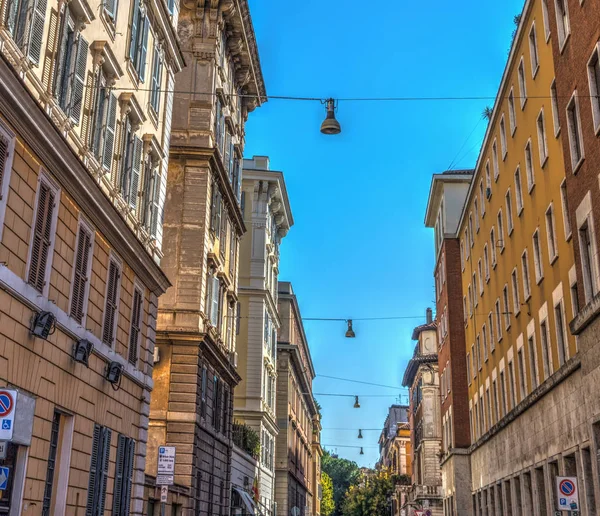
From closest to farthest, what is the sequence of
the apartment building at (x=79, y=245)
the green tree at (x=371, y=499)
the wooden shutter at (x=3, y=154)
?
the wooden shutter at (x=3, y=154) < the apartment building at (x=79, y=245) < the green tree at (x=371, y=499)

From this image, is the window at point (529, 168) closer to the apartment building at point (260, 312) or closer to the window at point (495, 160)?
the window at point (495, 160)

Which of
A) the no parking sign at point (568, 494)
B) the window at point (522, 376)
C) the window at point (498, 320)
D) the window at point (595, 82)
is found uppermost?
the window at point (595, 82)

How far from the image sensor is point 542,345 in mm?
29078

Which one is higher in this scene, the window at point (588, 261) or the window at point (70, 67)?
the window at point (70, 67)

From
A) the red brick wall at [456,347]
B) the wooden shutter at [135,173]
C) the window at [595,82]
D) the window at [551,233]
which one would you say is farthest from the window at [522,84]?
the red brick wall at [456,347]

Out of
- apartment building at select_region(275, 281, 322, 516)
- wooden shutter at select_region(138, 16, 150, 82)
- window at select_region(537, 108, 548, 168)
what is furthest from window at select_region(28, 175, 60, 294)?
apartment building at select_region(275, 281, 322, 516)

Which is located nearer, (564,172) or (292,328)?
(564,172)

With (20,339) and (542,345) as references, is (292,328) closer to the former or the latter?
(542,345)

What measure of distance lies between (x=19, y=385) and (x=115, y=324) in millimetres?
5843

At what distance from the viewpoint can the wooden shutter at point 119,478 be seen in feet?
68.6

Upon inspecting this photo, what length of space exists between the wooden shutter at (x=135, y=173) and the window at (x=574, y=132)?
11.6 m

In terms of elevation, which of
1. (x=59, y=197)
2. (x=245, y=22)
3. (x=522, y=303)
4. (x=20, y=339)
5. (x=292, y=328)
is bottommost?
(x=20, y=339)

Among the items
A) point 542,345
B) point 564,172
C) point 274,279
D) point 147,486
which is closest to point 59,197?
point 147,486

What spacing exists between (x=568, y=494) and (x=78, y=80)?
13.7 m
